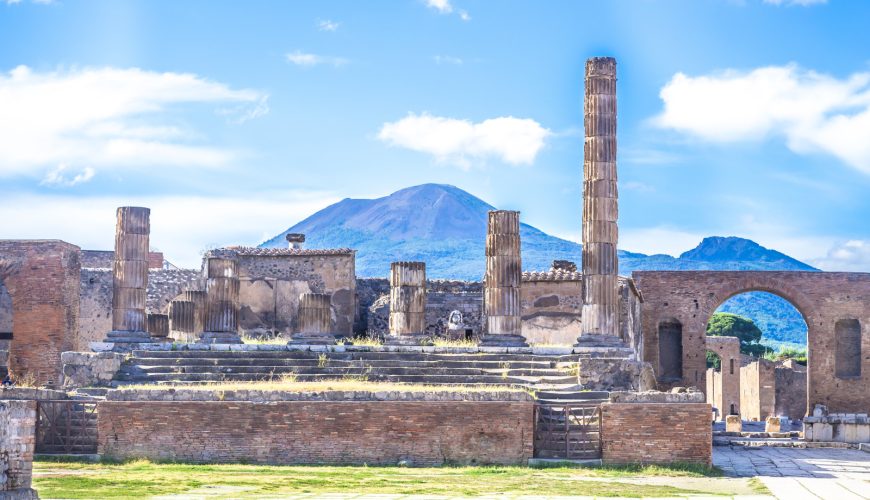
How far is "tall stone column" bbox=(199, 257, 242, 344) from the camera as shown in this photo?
3120 centimetres

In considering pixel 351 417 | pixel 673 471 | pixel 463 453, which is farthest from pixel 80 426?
pixel 673 471

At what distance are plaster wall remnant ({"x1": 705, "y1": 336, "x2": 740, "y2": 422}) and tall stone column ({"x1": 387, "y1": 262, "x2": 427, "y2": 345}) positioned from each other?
27.0 metres

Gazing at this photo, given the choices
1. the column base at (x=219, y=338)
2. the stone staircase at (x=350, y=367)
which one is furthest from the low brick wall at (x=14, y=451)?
the column base at (x=219, y=338)

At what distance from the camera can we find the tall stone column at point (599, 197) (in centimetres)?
3109

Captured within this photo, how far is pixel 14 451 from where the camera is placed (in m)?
14.7

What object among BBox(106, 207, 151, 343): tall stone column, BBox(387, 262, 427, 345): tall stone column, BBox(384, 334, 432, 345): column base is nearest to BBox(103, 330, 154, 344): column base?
BBox(106, 207, 151, 343): tall stone column

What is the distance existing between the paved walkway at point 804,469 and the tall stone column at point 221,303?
11.2m

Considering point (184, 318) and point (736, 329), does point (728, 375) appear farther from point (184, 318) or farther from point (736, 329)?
point (736, 329)

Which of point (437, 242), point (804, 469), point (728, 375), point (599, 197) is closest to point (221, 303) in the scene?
point (599, 197)

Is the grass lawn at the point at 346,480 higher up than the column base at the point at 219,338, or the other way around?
the column base at the point at 219,338

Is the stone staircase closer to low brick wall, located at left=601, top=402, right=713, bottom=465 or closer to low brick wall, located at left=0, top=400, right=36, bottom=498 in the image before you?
low brick wall, located at left=601, top=402, right=713, bottom=465

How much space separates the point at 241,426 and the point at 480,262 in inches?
5522

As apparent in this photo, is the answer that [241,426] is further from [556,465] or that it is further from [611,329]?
[611,329]

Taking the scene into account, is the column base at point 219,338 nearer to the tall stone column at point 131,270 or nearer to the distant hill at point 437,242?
the tall stone column at point 131,270
